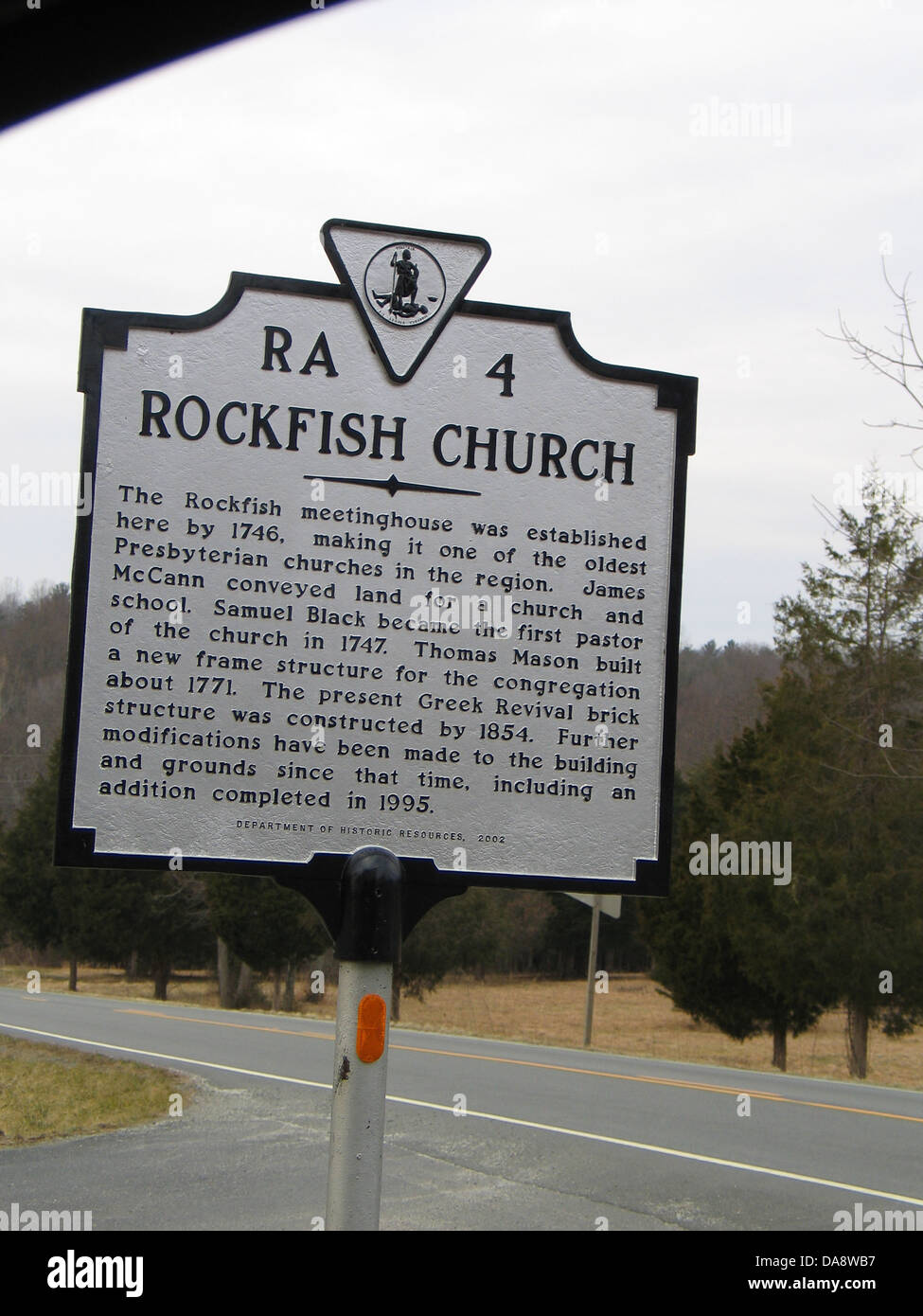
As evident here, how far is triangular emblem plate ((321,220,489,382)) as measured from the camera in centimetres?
362

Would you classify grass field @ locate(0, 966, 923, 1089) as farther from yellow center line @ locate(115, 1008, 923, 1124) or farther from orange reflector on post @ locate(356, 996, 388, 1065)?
orange reflector on post @ locate(356, 996, 388, 1065)

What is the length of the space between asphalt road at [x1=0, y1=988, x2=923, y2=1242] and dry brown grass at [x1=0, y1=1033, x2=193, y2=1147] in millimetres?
404

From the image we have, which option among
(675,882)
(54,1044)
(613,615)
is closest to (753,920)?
(675,882)

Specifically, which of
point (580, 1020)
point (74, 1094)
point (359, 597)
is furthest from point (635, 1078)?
point (580, 1020)

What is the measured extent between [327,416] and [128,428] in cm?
52

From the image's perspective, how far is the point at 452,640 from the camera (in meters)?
3.63

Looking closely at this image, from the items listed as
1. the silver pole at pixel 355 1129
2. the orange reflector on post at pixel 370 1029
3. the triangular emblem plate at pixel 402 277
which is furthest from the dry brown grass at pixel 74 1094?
the triangular emblem plate at pixel 402 277

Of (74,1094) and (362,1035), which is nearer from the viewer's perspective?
(362,1035)

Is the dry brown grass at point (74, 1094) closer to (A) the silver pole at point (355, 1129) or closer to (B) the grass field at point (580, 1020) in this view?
(A) the silver pole at point (355, 1129)

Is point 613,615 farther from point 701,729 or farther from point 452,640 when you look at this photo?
point 701,729

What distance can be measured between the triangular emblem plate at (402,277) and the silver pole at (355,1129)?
1.64 meters

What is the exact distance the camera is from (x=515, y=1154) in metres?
9.84

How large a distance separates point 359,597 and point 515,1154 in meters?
7.34

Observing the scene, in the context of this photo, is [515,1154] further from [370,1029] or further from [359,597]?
[359,597]
